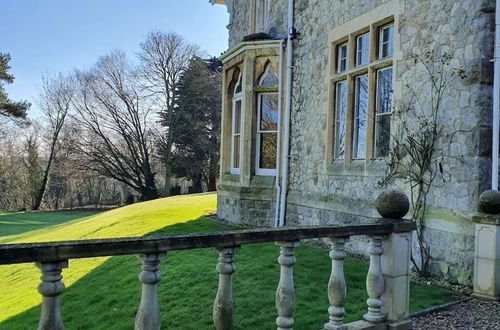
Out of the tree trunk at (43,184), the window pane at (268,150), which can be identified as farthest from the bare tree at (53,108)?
the window pane at (268,150)

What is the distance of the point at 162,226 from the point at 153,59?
73.4ft

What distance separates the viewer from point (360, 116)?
8203 mm

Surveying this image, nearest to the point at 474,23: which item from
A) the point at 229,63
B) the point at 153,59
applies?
the point at 229,63

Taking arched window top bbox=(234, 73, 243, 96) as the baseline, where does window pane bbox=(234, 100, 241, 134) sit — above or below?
below

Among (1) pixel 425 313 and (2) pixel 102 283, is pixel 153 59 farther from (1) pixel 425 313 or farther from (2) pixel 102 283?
(1) pixel 425 313

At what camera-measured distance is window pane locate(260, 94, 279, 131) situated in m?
11.2

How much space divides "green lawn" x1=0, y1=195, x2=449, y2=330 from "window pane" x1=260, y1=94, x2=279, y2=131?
3741mm

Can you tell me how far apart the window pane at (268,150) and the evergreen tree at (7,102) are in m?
20.9

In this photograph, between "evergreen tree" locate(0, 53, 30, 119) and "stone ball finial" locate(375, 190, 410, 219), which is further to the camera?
"evergreen tree" locate(0, 53, 30, 119)

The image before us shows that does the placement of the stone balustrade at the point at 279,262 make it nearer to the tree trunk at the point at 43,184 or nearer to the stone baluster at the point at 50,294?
the stone baluster at the point at 50,294

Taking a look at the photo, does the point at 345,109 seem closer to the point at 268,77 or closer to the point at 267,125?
the point at 267,125

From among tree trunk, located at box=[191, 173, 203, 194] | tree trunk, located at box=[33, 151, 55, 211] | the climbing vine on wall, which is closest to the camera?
the climbing vine on wall

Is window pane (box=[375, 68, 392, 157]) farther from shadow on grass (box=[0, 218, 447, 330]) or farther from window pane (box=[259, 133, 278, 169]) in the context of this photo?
window pane (box=[259, 133, 278, 169])

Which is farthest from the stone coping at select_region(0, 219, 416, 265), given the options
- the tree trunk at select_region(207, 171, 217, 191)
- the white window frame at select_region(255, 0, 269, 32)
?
the tree trunk at select_region(207, 171, 217, 191)
